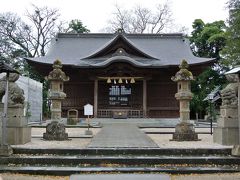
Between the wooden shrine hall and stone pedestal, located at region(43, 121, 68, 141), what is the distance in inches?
509

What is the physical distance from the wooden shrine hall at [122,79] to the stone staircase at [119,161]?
16088mm

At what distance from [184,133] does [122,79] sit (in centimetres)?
1429

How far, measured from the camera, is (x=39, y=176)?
787cm

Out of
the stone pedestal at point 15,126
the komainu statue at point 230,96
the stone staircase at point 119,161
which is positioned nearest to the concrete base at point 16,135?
the stone pedestal at point 15,126

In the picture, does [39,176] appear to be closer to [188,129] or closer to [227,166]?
[227,166]

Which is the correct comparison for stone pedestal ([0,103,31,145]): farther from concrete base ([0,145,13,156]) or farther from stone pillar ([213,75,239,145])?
stone pillar ([213,75,239,145])

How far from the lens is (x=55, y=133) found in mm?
12477

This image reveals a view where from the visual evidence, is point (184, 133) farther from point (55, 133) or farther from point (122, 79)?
point (122, 79)

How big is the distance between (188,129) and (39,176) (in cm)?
653

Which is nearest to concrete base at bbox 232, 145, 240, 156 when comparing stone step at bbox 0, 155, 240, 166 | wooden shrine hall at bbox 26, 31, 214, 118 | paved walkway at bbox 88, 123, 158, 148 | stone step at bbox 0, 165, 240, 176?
stone step at bbox 0, 155, 240, 166

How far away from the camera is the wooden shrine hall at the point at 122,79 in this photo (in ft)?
84.8

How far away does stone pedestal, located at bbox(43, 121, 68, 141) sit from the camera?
1244 cm

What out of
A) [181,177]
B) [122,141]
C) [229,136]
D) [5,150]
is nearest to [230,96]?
[229,136]

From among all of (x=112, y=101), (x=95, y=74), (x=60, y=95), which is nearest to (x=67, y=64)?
(x=95, y=74)
